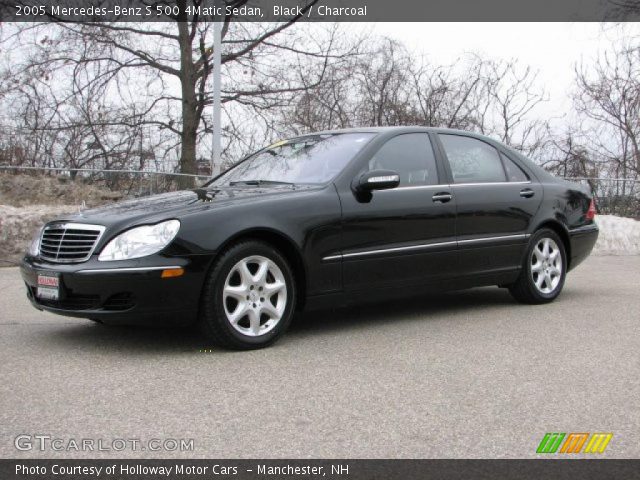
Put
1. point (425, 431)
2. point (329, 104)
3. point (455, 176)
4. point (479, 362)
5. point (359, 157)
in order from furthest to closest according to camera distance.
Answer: point (329, 104)
point (455, 176)
point (359, 157)
point (479, 362)
point (425, 431)

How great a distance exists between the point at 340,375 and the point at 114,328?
83.2 inches

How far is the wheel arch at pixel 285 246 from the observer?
5.18m

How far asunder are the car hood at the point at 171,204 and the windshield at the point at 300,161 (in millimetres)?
253

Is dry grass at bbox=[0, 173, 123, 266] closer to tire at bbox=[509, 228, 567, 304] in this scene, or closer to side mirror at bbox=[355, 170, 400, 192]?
side mirror at bbox=[355, 170, 400, 192]

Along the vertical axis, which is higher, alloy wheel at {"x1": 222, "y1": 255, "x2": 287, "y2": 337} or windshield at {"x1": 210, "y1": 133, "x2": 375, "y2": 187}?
windshield at {"x1": 210, "y1": 133, "x2": 375, "y2": 187}

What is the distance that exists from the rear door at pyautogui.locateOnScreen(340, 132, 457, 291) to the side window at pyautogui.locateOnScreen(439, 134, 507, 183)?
0.74 feet

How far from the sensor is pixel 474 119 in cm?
2098

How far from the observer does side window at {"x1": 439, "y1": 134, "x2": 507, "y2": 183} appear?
670 cm

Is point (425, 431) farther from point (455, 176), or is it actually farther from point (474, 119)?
point (474, 119)

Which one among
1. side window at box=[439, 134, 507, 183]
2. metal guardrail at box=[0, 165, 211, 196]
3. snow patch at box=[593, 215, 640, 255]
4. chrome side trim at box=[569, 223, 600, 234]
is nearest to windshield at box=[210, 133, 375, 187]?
side window at box=[439, 134, 507, 183]

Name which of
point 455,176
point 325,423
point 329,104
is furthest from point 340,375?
point 329,104

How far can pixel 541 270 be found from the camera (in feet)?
23.9

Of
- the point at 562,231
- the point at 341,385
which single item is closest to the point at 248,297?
the point at 341,385
